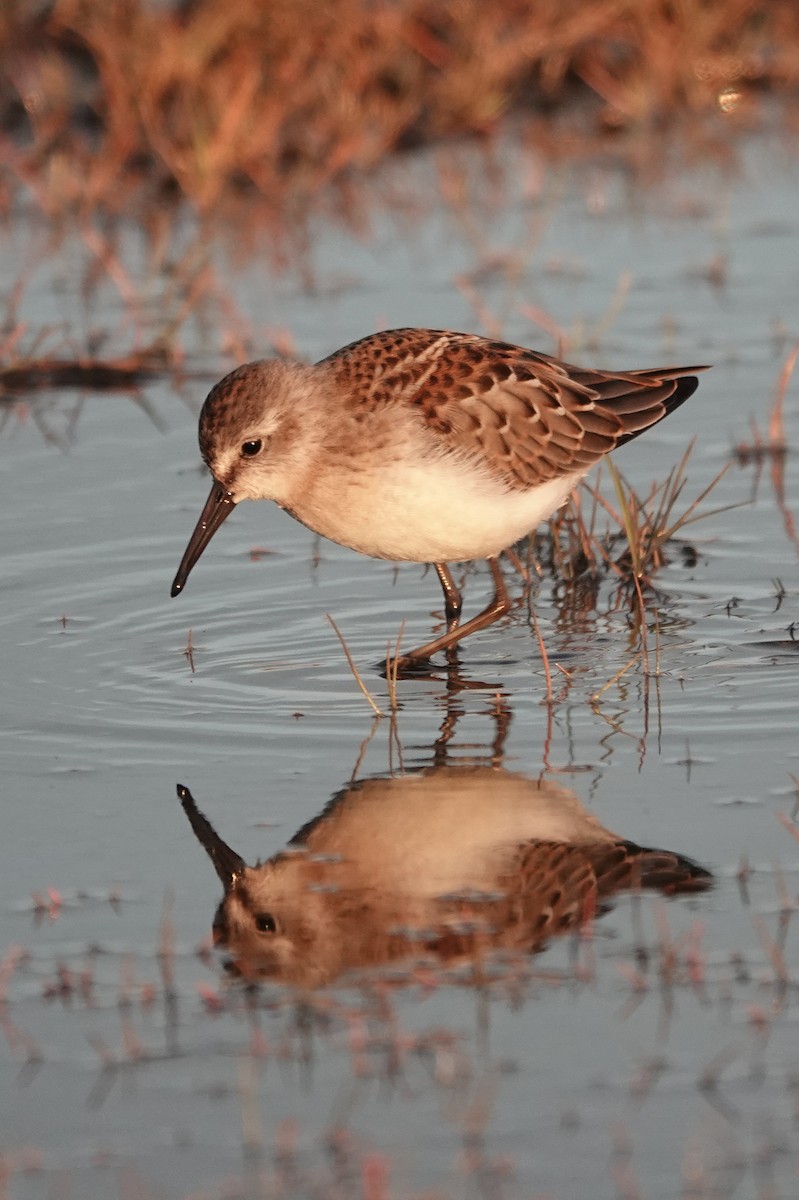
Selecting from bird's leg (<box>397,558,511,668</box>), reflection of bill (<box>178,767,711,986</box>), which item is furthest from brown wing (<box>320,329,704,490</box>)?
reflection of bill (<box>178,767,711,986</box>)

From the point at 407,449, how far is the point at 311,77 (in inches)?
279

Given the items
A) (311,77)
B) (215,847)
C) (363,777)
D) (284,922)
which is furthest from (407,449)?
(311,77)

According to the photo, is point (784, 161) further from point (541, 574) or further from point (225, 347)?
point (541, 574)

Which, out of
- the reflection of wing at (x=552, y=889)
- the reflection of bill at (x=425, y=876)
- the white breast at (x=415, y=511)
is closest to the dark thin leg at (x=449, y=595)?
the white breast at (x=415, y=511)

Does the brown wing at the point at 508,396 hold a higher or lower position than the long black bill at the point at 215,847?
higher

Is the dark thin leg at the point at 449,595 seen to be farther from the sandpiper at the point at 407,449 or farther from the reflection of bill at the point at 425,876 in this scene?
the reflection of bill at the point at 425,876

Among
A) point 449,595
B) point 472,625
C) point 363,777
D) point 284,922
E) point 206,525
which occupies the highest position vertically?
point 206,525

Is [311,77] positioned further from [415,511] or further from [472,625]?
[415,511]

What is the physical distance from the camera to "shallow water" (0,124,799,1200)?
4.05m

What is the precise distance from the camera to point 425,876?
5.23 metres

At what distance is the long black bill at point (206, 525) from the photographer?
719 cm

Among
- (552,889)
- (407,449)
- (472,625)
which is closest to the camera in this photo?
(552,889)

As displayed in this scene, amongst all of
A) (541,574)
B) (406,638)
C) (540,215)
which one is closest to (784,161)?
(540,215)

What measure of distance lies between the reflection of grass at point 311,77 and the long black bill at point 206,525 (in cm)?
551
